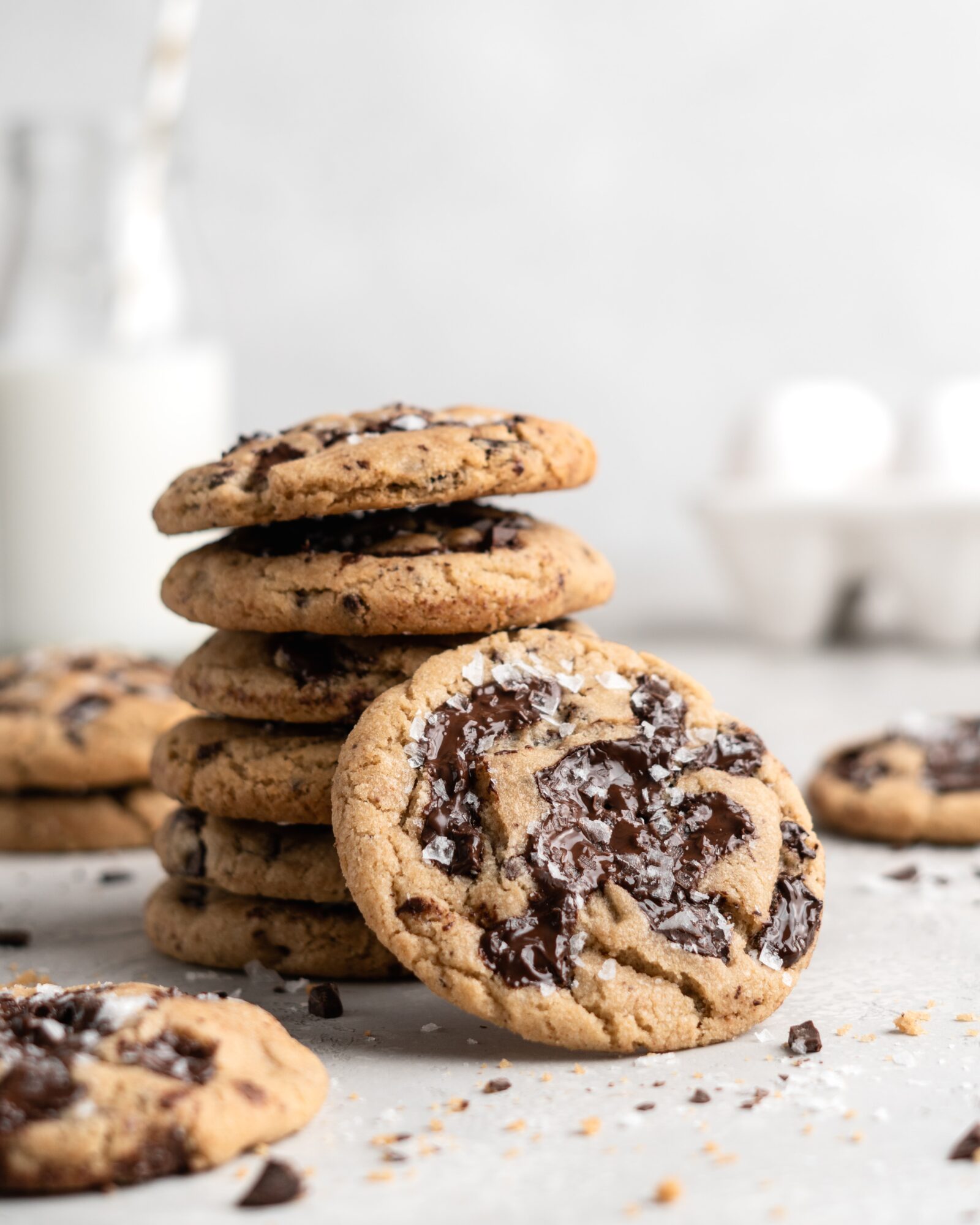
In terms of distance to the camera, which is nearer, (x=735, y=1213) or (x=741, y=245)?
(x=735, y=1213)

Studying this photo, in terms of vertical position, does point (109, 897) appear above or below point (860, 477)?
below

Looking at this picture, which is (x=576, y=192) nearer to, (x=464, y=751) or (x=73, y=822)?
(x=73, y=822)

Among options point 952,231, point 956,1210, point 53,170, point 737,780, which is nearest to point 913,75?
point 952,231

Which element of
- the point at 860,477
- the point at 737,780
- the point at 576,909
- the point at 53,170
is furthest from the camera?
the point at 860,477

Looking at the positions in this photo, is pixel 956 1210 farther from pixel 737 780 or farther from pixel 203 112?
pixel 203 112

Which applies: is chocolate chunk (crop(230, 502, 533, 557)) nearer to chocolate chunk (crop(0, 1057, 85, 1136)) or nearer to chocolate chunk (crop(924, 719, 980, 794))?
chocolate chunk (crop(0, 1057, 85, 1136))

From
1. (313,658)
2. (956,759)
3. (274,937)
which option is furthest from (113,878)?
(956,759)

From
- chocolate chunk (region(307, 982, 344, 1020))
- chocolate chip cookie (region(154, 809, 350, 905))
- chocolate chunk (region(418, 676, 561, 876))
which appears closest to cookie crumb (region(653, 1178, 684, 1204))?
chocolate chunk (region(418, 676, 561, 876))
